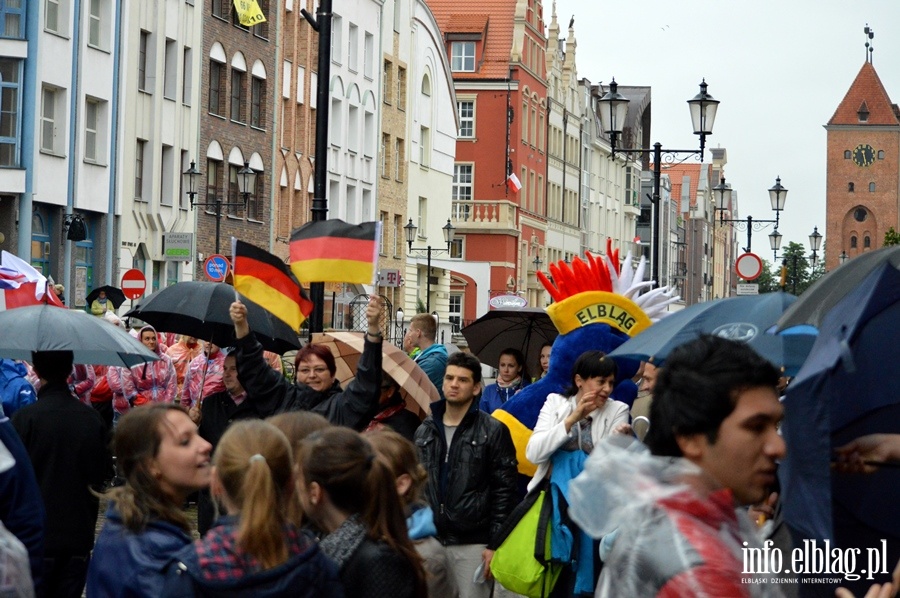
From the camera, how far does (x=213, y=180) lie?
44031 mm

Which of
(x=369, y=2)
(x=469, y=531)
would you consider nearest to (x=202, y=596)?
(x=469, y=531)

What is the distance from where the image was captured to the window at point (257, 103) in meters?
46.7

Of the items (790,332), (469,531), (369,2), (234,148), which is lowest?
(469,531)

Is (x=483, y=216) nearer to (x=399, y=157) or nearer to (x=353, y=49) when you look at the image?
(x=399, y=157)

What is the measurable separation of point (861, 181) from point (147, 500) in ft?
527

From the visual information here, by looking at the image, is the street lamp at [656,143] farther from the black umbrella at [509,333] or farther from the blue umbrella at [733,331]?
the blue umbrella at [733,331]

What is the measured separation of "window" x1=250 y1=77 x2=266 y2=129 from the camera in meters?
46.7

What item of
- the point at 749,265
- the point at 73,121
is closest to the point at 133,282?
the point at 73,121

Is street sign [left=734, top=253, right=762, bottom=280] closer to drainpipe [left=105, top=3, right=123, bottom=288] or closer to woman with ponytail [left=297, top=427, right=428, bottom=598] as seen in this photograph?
drainpipe [left=105, top=3, right=123, bottom=288]

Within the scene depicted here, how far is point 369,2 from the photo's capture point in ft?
184

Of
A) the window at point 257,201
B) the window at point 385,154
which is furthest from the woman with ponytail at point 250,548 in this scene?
the window at point 385,154

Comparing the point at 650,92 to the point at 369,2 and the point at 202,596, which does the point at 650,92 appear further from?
the point at 202,596

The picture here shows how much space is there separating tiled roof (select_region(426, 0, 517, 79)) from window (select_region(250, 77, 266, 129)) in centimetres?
3139

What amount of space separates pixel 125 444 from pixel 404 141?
56.8 meters
